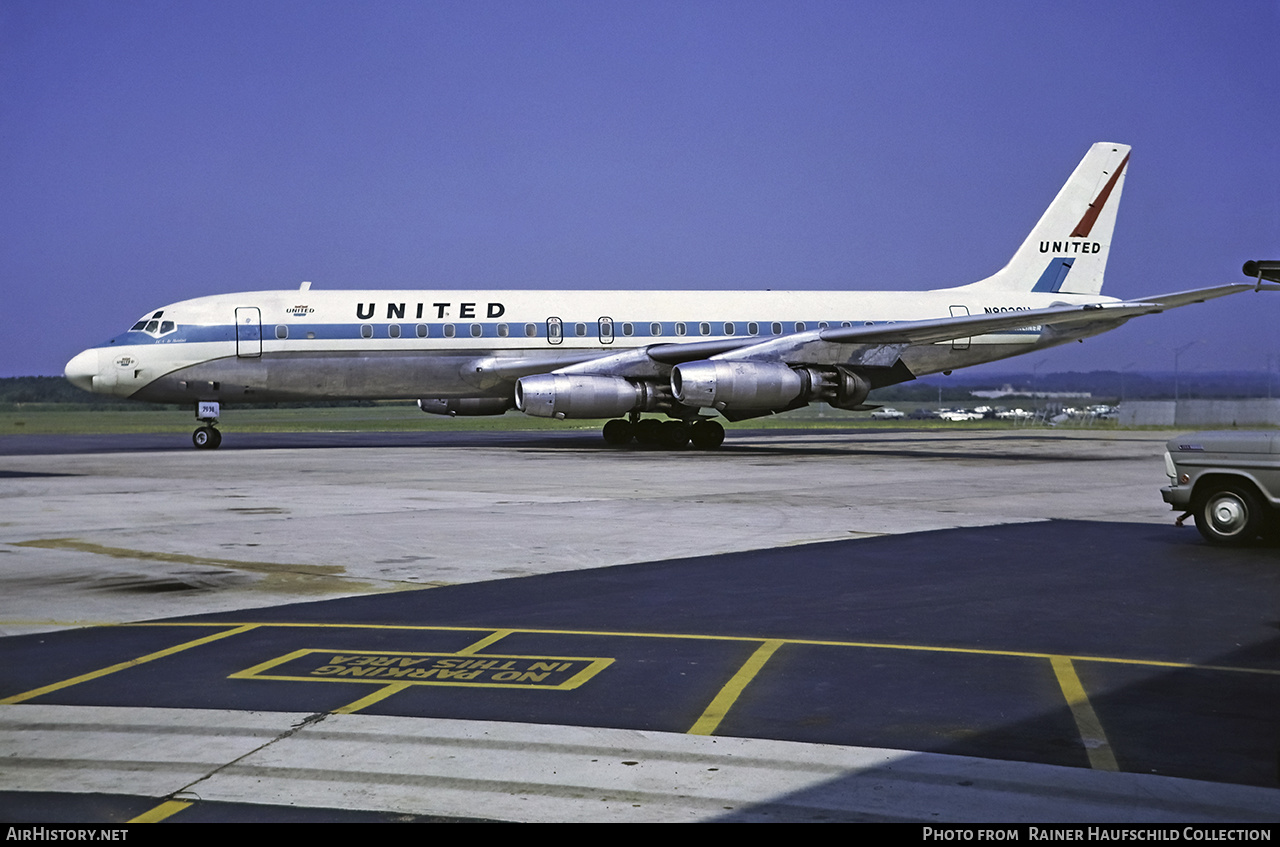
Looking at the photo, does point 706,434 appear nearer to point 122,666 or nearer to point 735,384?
point 735,384

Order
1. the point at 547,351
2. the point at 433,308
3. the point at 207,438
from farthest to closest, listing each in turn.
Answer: the point at 207,438, the point at 547,351, the point at 433,308

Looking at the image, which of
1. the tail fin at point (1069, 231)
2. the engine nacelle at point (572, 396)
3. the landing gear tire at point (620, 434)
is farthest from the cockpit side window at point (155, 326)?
the tail fin at point (1069, 231)

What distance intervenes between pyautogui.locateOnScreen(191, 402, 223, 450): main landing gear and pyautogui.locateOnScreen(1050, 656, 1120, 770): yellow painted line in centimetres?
2946

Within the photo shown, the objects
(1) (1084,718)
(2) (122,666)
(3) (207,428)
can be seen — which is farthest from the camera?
(3) (207,428)

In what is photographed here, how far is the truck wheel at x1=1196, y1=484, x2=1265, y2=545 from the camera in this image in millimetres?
12891

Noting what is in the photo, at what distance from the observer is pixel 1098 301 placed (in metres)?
38.9

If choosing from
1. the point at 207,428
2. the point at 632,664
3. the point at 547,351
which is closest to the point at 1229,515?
the point at 632,664

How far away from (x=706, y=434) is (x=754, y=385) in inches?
161

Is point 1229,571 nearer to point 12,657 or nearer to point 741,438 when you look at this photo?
point 12,657

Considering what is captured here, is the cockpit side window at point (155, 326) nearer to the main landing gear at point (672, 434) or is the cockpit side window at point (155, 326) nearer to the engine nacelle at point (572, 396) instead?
the engine nacelle at point (572, 396)

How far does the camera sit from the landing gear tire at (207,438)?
3388cm

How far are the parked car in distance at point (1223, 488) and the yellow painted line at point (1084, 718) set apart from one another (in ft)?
18.6

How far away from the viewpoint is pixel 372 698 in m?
6.92

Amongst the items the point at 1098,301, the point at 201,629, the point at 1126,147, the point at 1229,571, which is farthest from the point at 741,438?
the point at 201,629
